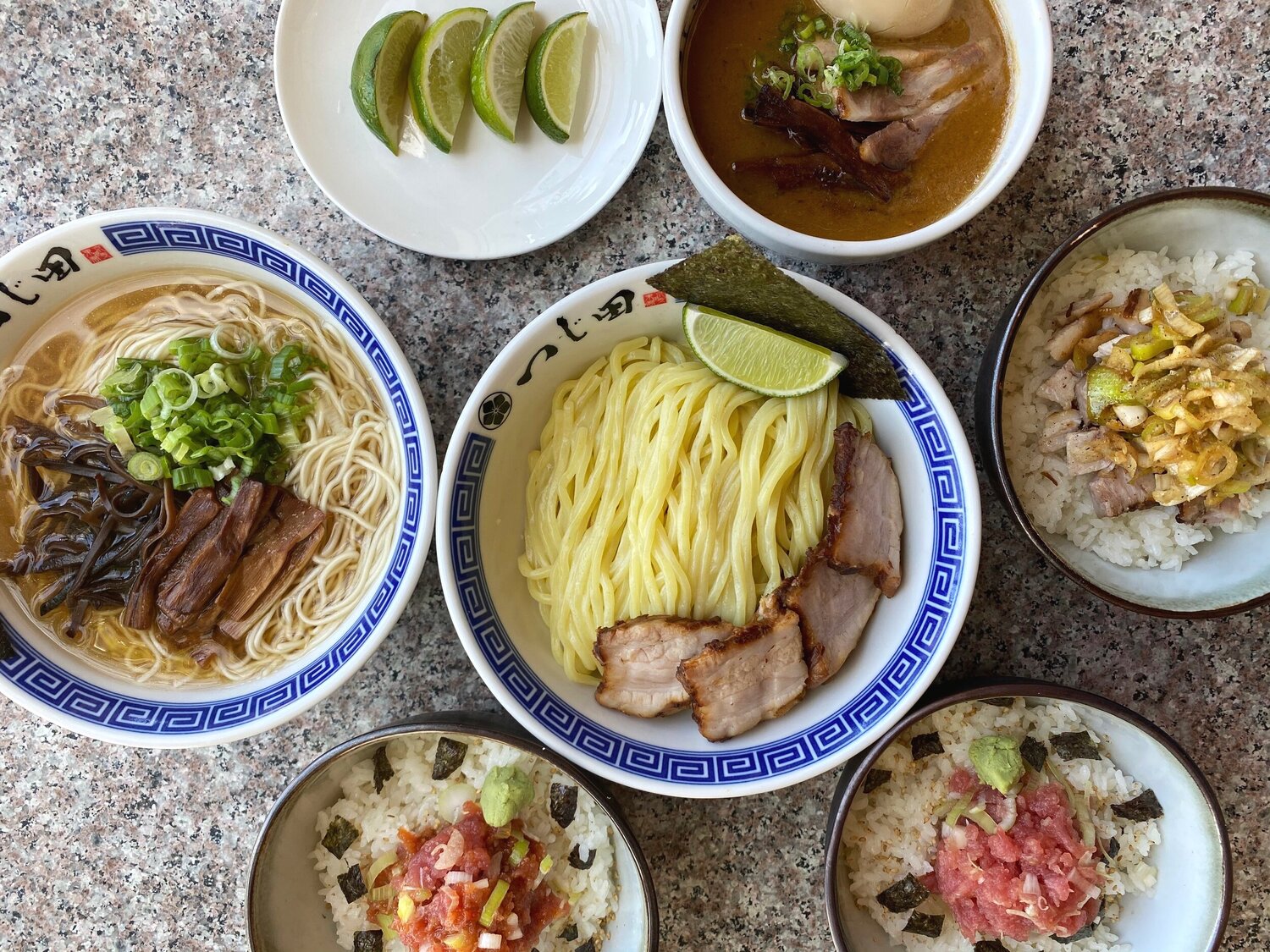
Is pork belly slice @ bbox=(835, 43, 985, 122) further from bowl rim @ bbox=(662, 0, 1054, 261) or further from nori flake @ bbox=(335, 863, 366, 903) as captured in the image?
nori flake @ bbox=(335, 863, 366, 903)

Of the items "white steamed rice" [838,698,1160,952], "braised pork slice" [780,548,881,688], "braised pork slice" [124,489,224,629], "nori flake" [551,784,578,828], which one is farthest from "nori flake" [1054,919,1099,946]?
"braised pork slice" [124,489,224,629]

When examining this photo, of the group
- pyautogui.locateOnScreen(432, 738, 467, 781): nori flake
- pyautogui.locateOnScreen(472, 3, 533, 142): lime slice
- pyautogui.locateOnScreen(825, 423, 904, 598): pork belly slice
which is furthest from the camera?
pyautogui.locateOnScreen(432, 738, 467, 781): nori flake

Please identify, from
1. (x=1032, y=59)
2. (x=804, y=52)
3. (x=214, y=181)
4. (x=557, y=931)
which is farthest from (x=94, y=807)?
(x=1032, y=59)

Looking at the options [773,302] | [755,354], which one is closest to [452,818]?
[755,354]

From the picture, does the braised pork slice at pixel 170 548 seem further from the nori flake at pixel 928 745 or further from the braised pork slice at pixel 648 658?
the nori flake at pixel 928 745

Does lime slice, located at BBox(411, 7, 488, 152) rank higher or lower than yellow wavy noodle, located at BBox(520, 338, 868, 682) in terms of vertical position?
higher

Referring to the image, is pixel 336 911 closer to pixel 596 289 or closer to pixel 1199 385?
pixel 596 289

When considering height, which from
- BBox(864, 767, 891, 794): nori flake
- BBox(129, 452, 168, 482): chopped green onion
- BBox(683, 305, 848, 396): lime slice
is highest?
BBox(683, 305, 848, 396): lime slice
